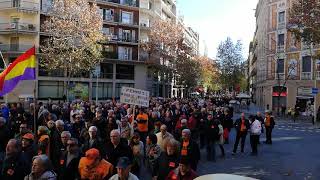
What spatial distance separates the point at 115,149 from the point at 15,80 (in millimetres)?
5615

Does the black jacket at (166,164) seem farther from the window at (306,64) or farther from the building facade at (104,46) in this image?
the building facade at (104,46)

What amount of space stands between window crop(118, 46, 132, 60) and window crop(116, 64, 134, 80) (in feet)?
3.83

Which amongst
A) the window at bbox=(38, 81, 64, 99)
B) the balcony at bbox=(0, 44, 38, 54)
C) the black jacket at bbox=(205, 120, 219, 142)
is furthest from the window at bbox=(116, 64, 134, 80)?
the black jacket at bbox=(205, 120, 219, 142)

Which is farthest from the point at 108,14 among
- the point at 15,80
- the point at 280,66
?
the point at 15,80

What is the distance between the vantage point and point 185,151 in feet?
26.2

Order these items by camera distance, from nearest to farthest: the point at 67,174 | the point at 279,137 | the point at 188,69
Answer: the point at 67,174, the point at 279,137, the point at 188,69

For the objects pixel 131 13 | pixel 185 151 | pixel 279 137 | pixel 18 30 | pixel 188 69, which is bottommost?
pixel 279 137

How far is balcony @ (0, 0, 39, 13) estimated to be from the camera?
4938 centimetres

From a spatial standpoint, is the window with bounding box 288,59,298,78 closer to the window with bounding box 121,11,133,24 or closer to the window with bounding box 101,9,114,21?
the window with bounding box 121,11,133,24

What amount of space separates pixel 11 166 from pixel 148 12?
57.0 m

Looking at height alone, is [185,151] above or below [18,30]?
below

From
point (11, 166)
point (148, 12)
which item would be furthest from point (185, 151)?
point (148, 12)

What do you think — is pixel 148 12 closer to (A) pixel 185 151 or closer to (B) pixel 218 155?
(B) pixel 218 155

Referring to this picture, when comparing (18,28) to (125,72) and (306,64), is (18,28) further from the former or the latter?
(306,64)
